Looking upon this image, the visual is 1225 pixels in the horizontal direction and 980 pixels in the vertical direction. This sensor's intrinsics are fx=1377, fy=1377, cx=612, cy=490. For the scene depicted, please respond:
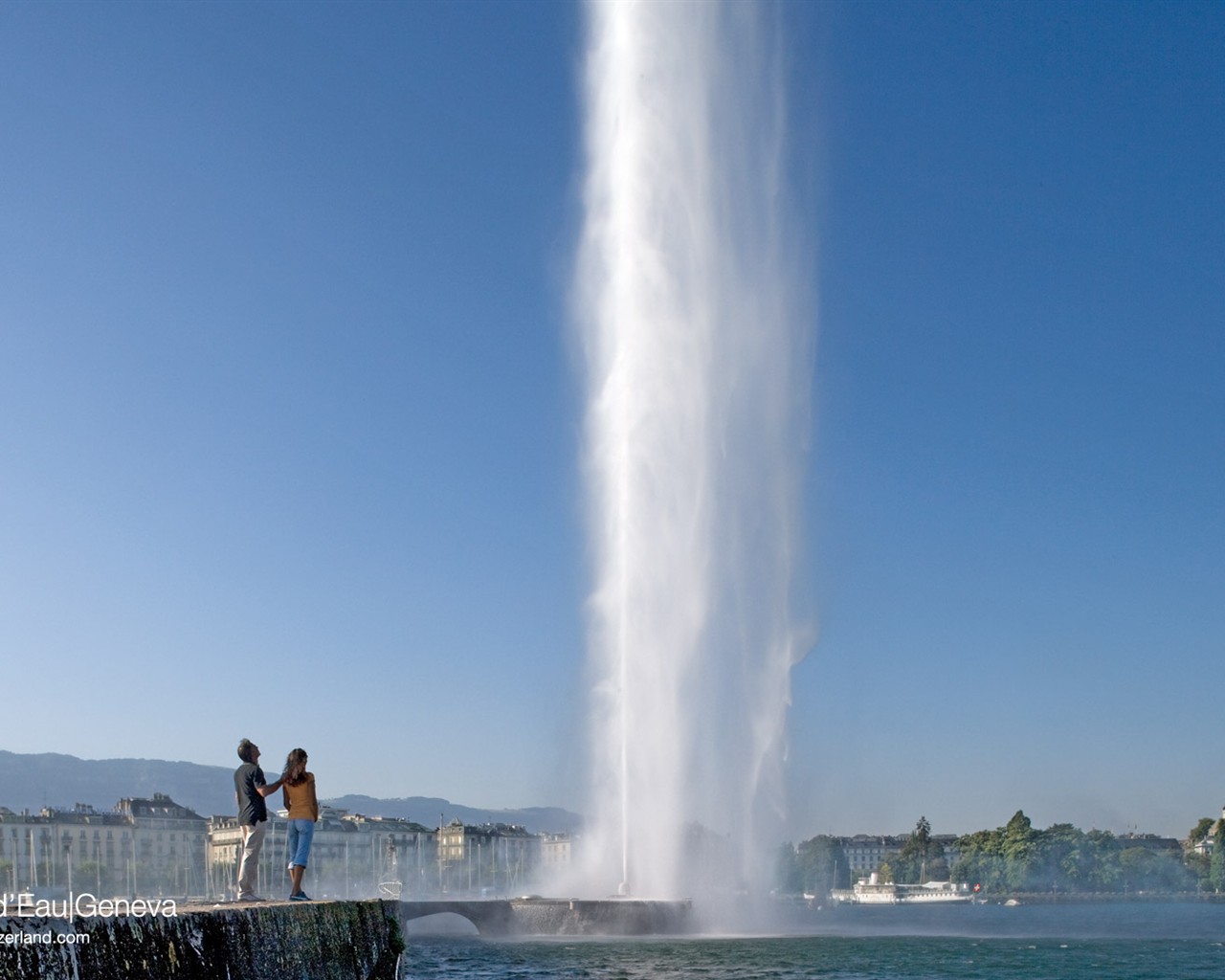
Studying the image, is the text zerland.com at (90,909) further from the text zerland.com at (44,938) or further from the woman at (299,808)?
the woman at (299,808)

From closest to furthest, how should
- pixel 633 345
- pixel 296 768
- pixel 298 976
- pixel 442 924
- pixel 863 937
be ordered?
pixel 298 976
pixel 296 768
pixel 633 345
pixel 863 937
pixel 442 924

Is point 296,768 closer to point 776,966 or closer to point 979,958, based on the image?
point 776,966

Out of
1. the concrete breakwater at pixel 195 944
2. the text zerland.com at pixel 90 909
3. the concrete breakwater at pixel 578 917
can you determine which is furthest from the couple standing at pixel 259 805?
the concrete breakwater at pixel 578 917

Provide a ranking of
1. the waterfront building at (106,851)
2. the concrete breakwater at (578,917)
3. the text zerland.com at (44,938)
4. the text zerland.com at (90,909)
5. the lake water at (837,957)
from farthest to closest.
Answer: the waterfront building at (106,851)
the concrete breakwater at (578,917)
the lake water at (837,957)
the text zerland.com at (90,909)
the text zerland.com at (44,938)

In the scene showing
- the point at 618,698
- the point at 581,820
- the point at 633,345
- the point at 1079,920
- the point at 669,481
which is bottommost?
the point at 1079,920

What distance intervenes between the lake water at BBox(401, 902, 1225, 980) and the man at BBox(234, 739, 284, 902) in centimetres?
2318

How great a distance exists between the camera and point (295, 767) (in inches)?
594

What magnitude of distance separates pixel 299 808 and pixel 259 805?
1.62 feet

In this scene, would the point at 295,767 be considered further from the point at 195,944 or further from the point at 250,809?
the point at 195,944

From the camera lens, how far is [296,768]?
15.1 m

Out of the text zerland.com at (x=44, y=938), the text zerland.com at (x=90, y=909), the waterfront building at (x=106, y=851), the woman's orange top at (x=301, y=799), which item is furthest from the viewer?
the waterfront building at (x=106, y=851)

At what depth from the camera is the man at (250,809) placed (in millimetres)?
14852

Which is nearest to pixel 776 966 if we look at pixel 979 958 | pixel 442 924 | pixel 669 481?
pixel 979 958

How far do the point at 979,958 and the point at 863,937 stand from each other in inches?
690
